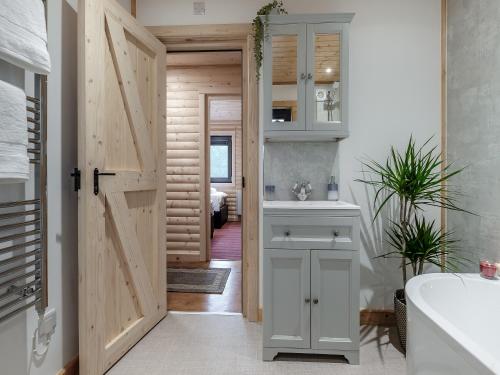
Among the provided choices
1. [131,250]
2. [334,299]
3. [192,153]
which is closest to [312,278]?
[334,299]

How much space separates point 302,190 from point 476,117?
1.20 m

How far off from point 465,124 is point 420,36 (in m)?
0.77

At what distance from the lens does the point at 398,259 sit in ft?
7.94

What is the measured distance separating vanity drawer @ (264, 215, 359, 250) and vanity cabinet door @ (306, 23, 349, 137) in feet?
2.11

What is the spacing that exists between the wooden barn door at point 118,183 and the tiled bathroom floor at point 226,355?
0.43 ft

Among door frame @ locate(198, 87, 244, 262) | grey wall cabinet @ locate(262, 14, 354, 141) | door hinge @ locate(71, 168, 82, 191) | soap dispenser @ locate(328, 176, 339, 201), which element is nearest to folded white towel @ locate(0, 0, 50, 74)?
door hinge @ locate(71, 168, 82, 191)

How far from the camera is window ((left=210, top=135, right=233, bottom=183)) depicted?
8.09 m

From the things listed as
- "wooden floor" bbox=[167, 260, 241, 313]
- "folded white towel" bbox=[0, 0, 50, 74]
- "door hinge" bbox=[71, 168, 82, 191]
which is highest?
"folded white towel" bbox=[0, 0, 50, 74]

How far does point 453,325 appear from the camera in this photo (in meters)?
1.25

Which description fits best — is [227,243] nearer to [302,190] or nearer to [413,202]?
[302,190]

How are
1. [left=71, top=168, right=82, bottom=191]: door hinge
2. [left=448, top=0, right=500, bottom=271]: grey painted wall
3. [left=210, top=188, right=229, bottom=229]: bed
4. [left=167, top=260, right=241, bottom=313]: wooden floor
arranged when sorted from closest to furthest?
[left=71, top=168, right=82, bottom=191]: door hinge, [left=448, top=0, right=500, bottom=271]: grey painted wall, [left=167, top=260, right=241, bottom=313]: wooden floor, [left=210, top=188, right=229, bottom=229]: bed

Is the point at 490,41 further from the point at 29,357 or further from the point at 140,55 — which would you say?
the point at 29,357

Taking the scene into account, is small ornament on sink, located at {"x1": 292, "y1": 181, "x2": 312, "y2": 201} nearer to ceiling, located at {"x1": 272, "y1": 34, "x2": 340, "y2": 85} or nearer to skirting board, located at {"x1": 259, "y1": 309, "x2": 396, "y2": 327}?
ceiling, located at {"x1": 272, "y1": 34, "x2": 340, "y2": 85}

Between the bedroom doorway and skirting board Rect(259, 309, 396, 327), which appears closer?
skirting board Rect(259, 309, 396, 327)
